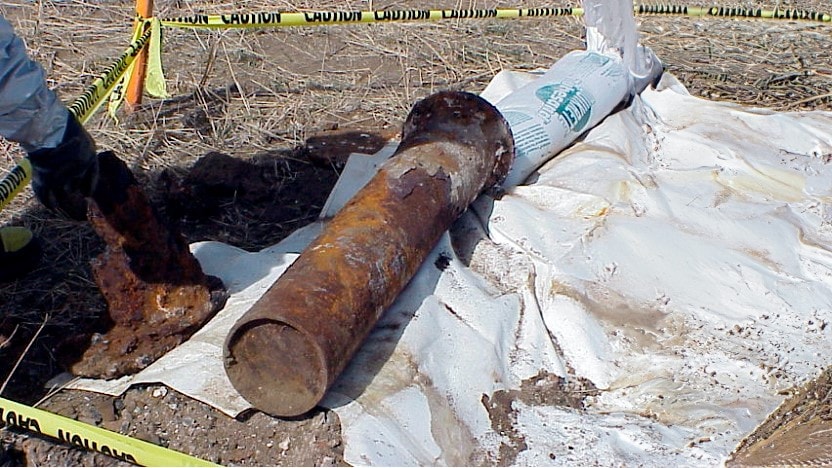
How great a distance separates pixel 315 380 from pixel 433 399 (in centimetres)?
40

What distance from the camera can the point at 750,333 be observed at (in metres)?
3.27

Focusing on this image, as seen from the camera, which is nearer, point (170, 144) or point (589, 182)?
point (589, 182)

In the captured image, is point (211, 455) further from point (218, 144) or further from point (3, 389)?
point (218, 144)

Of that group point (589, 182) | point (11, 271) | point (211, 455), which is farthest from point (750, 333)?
point (11, 271)

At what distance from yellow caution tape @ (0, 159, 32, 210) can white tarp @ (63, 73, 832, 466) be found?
0.71 m

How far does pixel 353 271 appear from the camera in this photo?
279 centimetres

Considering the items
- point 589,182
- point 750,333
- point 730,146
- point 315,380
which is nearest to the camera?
point 315,380

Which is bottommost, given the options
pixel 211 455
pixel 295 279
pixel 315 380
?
pixel 211 455

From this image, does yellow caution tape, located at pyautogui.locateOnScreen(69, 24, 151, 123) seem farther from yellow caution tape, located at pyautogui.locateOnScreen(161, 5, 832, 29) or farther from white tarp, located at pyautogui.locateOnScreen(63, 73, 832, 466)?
white tarp, located at pyautogui.locateOnScreen(63, 73, 832, 466)

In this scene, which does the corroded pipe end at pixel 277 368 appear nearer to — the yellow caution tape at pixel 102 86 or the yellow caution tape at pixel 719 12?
the yellow caution tape at pixel 102 86

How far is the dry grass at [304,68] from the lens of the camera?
4504mm

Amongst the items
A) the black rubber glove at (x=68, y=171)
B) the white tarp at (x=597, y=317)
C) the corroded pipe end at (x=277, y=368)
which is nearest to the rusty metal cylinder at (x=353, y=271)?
the corroded pipe end at (x=277, y=368)

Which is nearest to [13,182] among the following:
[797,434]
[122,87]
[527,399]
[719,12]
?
[122,87]

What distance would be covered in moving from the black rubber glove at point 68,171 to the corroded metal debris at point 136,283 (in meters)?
0.05
